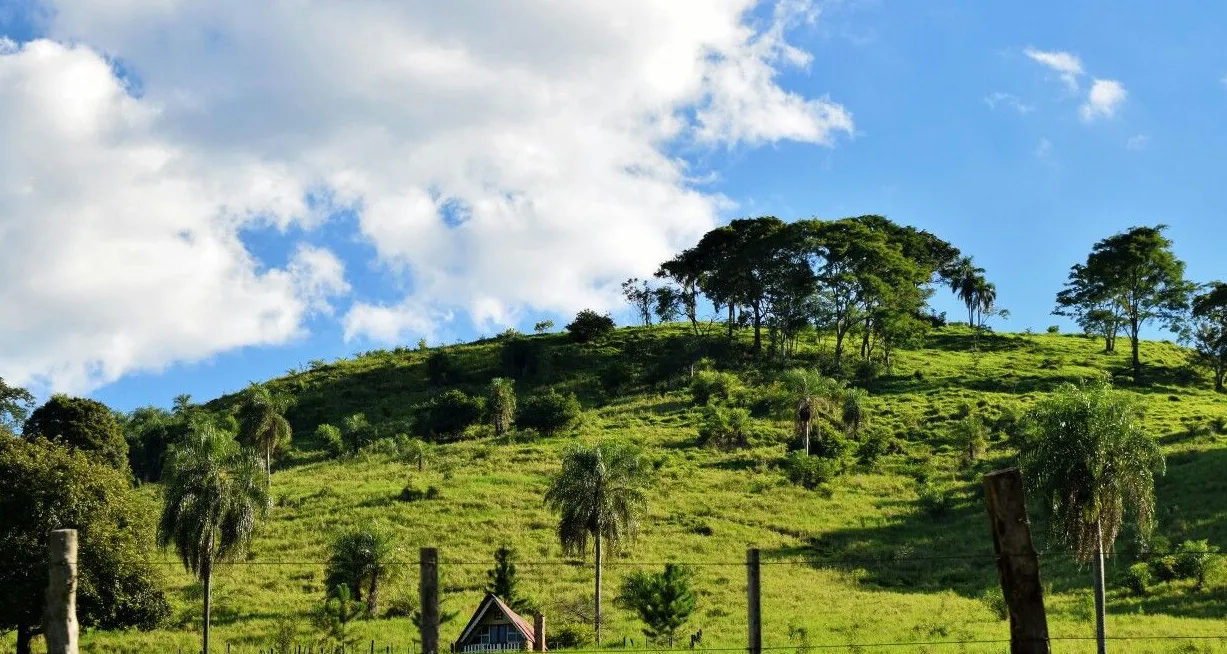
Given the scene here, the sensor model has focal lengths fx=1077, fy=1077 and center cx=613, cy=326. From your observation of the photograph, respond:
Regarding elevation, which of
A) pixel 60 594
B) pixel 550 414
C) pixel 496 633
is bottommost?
pixel 496 633

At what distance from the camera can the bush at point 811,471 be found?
74188mm

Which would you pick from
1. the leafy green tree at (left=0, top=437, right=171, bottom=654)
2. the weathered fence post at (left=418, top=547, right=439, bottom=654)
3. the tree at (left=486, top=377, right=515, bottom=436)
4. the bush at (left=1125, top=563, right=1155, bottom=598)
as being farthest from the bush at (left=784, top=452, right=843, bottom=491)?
the weathered fence post at (left=418, top=547, right=439, bottom=654)

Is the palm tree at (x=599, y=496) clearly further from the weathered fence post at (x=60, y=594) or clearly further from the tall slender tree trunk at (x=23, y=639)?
the weathered fence post at (x=60, y=594)

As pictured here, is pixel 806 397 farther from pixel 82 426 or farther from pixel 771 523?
pixel 82 426

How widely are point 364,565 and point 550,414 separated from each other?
137 feet

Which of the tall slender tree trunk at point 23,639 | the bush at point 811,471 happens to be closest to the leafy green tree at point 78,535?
the tall slender tree trunk at point 23,639

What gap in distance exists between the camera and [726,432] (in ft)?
276

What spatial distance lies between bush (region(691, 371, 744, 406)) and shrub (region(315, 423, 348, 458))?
3151cm

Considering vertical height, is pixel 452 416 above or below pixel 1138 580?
above

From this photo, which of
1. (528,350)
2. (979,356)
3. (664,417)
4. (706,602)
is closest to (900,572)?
(706,602)

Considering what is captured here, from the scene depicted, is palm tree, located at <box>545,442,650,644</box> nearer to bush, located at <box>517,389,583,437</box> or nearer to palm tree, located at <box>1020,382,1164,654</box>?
palm tree, located at <box>1020,382,1164,654</box>

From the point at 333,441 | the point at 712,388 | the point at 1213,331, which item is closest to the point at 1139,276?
the point at 1213,331

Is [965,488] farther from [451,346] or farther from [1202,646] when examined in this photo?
[451,346]

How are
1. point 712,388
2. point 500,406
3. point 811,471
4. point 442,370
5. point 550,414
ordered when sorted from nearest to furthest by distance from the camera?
1. point 811,471
2. point 550,414
3. point 500,406
4. point 712,388
5. point 442,370
